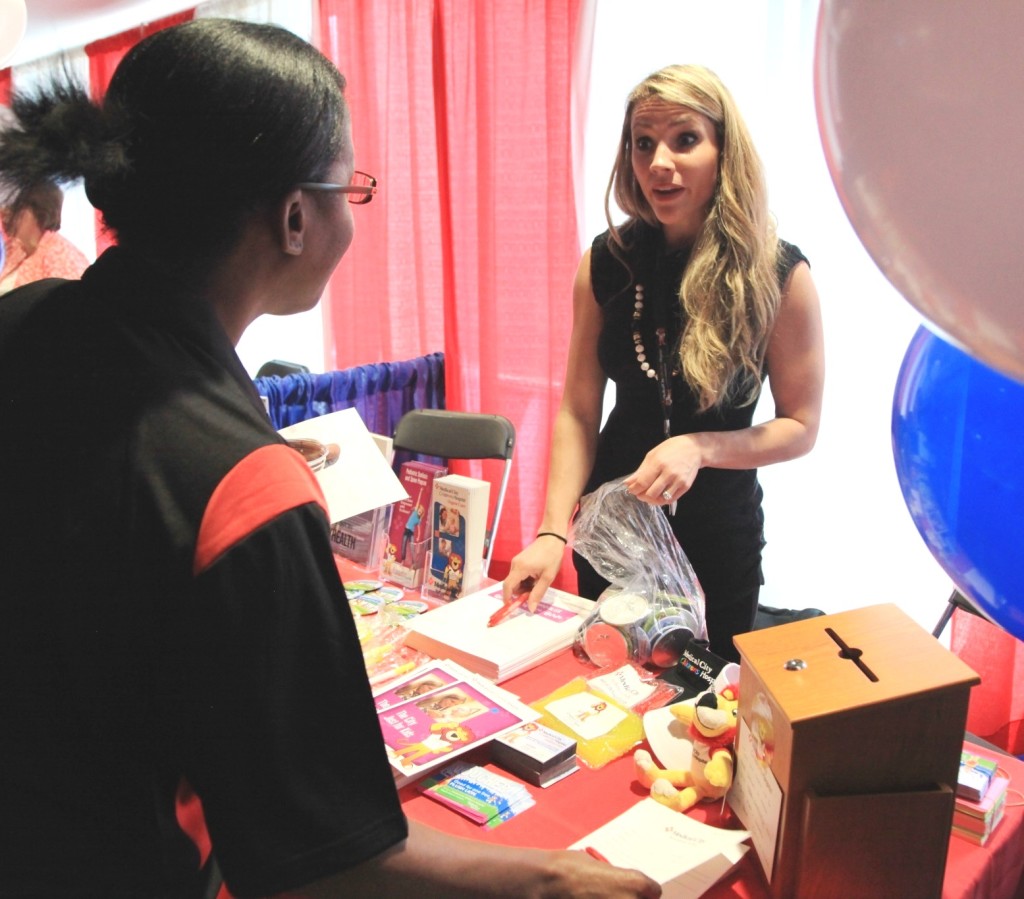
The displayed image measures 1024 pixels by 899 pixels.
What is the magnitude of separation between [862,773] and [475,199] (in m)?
3.11

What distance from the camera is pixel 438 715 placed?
120 centimetres

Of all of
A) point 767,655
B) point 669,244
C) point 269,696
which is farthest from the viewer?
point 669,244

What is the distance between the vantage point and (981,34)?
0.49m

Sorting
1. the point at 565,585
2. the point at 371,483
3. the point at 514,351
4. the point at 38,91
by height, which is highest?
the point at 38,91

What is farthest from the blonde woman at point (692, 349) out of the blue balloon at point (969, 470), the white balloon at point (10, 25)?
the white balloon at point (10, 25)

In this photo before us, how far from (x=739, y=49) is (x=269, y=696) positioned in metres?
Answer: 2.69

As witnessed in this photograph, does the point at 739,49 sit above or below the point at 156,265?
above

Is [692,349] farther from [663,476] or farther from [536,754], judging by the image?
[536,754]

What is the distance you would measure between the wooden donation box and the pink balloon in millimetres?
442

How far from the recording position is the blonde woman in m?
1.60

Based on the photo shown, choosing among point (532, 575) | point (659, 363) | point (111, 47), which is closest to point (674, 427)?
point (659, 363)

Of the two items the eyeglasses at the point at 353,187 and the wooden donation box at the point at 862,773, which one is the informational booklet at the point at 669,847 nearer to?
the wooden donation box at the point at 862,773

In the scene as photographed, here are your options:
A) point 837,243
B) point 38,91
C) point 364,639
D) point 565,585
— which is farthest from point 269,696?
point 565,585

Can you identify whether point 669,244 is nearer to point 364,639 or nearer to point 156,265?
point 364,639
